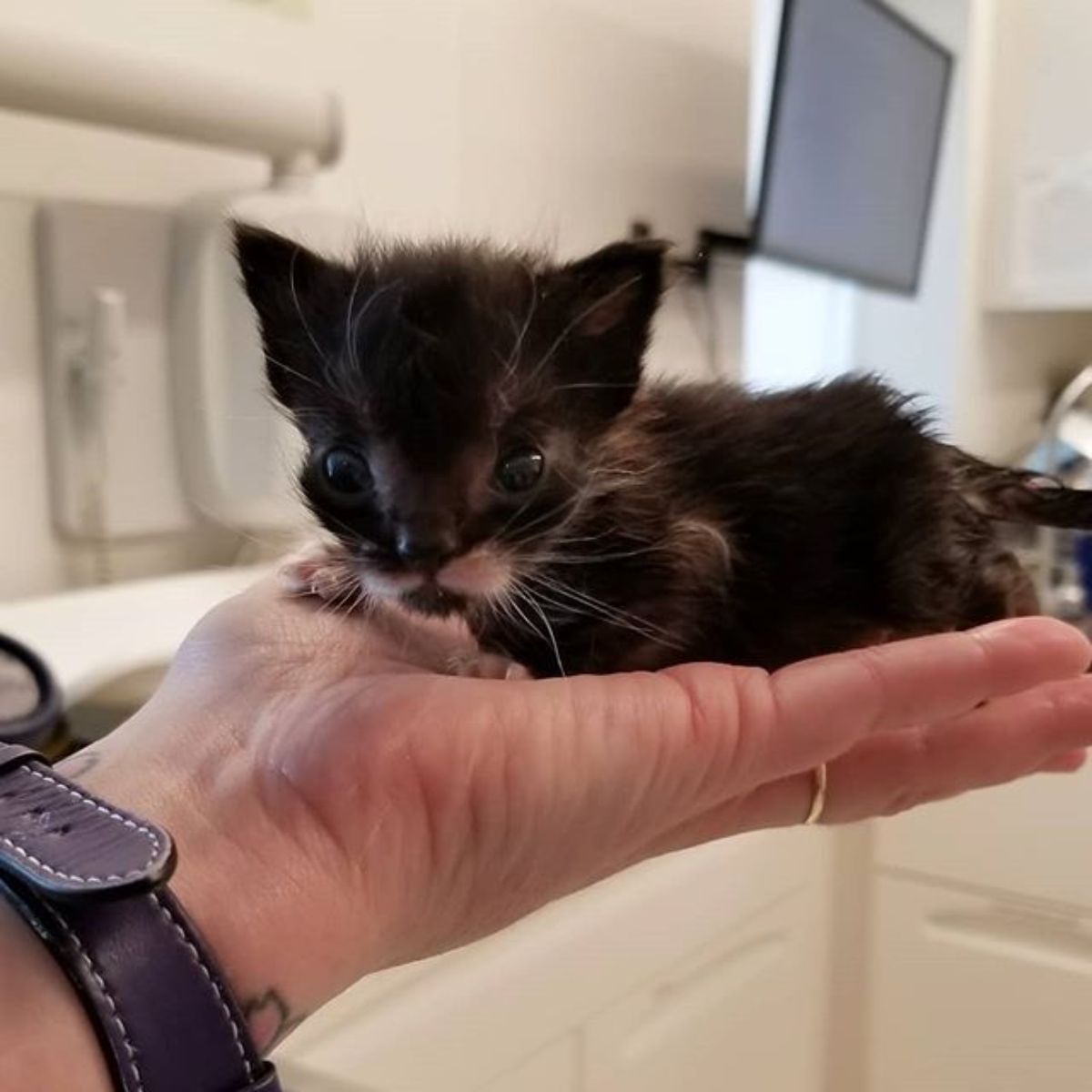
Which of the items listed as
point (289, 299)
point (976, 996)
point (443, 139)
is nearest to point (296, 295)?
point (289, 299)

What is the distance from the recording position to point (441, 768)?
2.28 ft

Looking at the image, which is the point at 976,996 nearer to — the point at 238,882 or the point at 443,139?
the point at 443,139

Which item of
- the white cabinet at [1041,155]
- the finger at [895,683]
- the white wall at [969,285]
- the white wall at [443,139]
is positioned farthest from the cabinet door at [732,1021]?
the white cabinet at [1041,155]

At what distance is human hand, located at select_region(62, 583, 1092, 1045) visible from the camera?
0.66m

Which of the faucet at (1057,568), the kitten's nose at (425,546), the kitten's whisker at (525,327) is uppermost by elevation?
the kitten's whisker at (525,327)

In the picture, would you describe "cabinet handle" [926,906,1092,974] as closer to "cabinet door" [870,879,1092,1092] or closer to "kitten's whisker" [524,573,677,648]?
"cabinet door" [870,879,1092,1092]

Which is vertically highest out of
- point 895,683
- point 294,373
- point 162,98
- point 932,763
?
point 162,98

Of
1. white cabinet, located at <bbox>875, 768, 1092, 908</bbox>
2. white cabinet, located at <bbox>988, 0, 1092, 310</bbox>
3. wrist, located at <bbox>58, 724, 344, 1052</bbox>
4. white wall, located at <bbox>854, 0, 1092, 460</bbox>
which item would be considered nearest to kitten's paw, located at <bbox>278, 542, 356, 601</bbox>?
wrist, located at <bbox>58, 724, 344, 1052</bbox>

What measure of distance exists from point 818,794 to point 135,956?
53cm

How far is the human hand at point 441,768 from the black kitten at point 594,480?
2.4 inches

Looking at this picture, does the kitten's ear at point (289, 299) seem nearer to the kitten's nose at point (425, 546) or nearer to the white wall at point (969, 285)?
the kitten's nose at point (425, 546)

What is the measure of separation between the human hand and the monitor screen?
130 cm

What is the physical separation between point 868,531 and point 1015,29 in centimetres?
189

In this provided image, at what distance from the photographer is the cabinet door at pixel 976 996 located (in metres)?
1.76
